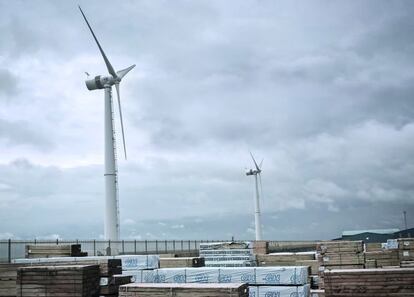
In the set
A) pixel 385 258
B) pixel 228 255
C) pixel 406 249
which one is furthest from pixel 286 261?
pixel 406 249

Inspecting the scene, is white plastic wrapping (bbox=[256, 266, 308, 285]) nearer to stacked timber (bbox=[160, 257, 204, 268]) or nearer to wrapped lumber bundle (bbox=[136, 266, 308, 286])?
wrapped lumber bundle (bbox=[136, 266, 308, 286])

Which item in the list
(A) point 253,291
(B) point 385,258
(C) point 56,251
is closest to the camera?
(A) point 253,291

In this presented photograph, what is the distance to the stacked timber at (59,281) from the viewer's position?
13078mm

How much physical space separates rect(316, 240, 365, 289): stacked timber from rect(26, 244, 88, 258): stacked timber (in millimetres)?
11110

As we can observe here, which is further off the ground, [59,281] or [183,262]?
[59,281]

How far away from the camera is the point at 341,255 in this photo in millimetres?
20766

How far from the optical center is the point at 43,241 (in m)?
30.2

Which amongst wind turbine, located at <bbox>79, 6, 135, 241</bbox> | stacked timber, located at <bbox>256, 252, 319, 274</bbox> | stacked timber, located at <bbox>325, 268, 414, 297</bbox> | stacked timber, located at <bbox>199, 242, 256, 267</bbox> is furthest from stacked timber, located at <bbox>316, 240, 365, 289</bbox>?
wind turbine, located at <bbox>79, 6, 135, 241</bbox>

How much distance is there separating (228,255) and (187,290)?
1468 centimetres

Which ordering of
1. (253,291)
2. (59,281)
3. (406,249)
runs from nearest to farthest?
(59,281) → (253,291) → (406,249)

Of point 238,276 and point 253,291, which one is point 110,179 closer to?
point 238,276

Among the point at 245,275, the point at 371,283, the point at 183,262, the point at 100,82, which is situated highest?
the point at 100,82

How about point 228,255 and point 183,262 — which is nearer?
point 183,262

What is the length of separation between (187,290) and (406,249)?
53.8ft
